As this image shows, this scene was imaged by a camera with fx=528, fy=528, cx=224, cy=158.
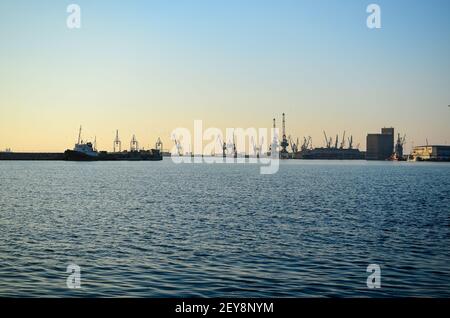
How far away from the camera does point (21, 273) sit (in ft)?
61.5

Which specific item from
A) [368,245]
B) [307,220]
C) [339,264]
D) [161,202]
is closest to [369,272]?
[339,264]

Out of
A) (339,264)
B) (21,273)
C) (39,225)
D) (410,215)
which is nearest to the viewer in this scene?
(21,273)

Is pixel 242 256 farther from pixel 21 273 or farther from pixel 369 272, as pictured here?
pixel 21 273

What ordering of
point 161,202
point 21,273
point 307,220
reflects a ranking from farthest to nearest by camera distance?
point 161,202
point 307,220
point 21,273

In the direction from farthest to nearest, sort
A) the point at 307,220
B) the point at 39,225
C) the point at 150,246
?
1. the point at 307,220
2. the point at 39,225
3. the point at 150,246

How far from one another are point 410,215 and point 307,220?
387 inches

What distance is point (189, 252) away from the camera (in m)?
23.3

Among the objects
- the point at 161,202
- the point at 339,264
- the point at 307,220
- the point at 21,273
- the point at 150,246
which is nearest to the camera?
the point at 21,273
